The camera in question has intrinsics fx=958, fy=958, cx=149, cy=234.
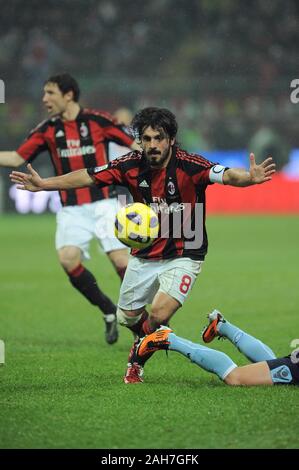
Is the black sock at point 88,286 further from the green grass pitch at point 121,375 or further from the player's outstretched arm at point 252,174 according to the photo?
the player's outstretched arm at point 252,174

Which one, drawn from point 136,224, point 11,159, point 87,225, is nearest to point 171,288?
point 136,224

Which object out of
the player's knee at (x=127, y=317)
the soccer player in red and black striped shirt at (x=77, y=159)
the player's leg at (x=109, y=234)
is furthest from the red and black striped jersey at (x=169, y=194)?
the soccer player in red and black striped shirt at (x=77, y=159)

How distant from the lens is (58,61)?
27.9m

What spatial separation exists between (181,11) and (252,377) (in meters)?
24.1

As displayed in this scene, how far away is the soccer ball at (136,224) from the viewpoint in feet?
21.4

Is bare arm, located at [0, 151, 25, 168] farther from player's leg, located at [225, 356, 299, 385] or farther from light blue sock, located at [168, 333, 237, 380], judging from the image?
player's leg, located at [225, 356, 299, 385]

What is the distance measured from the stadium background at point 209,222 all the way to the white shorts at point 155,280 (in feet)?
1.86

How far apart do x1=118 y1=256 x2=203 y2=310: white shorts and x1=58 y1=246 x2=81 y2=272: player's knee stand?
1978 mm

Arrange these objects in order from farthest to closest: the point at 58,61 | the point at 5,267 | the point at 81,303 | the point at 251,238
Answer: the point at 58,61, the point at 251,238, the point at 5,267, the point at 81,303

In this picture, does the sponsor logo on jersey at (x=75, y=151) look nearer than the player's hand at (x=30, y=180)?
No

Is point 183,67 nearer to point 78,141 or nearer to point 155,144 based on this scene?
point 78,141

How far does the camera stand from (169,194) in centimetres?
684

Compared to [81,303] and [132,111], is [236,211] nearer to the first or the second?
[132,111]
